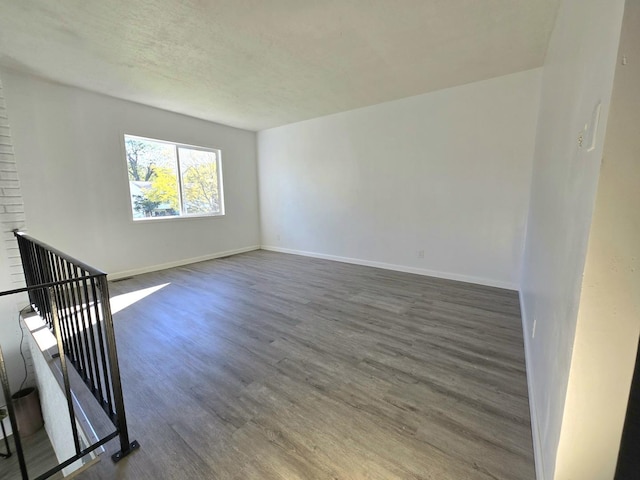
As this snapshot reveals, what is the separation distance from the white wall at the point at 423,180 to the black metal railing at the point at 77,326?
12.8 ft

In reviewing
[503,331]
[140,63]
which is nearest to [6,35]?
[140,63]

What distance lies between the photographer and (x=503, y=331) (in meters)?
2.50

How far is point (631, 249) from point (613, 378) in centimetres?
38

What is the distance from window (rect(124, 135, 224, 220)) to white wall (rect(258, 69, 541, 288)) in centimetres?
149

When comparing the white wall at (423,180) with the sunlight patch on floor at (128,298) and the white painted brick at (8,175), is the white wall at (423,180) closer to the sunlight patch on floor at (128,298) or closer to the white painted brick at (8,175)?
the sunlight patch on floor at (128,298)

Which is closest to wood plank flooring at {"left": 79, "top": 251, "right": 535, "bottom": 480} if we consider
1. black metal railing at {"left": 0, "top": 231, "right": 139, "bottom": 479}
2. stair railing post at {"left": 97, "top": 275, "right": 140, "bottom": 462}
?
stair railing post at {"left": 97, "top": 275, "right": 140, "bottom": 462}

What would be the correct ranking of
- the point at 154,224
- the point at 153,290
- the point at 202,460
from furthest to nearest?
the point at 154,224 → the point at 153,290 → the point at 202,460

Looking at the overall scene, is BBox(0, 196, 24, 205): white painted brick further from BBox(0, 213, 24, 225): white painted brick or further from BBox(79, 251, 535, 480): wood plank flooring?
BBox(79, 251, 535, 480): wood plank flooring

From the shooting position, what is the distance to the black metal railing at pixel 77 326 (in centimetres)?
135

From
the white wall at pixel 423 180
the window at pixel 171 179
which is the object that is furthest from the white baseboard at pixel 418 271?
the window at pixel 171 179

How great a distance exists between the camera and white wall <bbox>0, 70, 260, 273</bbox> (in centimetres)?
343

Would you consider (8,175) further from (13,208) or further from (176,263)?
(176,263)

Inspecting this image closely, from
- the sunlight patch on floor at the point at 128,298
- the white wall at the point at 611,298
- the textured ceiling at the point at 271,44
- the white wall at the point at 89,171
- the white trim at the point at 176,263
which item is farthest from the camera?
the white trim at the point at 176,263

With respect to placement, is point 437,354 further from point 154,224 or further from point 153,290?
point 154,224
